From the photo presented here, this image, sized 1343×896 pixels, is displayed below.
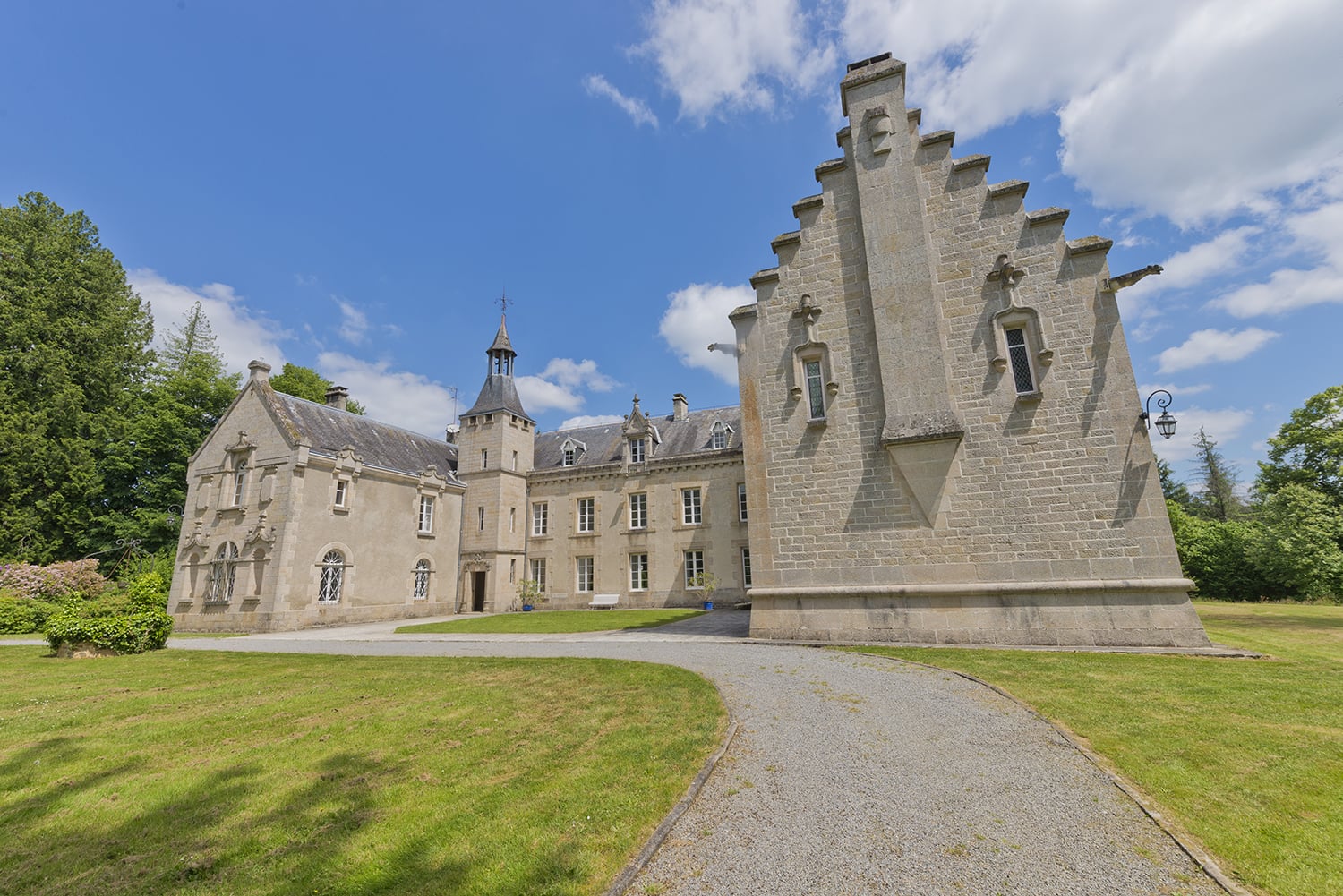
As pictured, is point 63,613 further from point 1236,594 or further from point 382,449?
point 1236,594

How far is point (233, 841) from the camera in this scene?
12.8 ft

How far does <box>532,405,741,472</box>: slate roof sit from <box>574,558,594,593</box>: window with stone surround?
5.23 metres

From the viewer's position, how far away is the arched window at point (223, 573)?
23.8m

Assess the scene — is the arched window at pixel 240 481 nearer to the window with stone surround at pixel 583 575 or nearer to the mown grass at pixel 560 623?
the mown grass at pixel 560 623

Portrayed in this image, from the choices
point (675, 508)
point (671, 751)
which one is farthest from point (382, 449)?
point (671, 751)

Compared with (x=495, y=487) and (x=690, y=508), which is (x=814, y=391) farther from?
(x=495, y=487)

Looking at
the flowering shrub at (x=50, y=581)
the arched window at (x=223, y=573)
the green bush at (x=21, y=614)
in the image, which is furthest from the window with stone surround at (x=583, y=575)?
the flowering shrub at (x=50, y=581)

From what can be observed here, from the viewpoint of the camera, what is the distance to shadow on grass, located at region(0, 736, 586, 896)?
131 inches

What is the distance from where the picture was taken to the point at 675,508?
1166 inches

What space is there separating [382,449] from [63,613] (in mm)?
15726

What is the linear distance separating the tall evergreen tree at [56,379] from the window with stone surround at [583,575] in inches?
940

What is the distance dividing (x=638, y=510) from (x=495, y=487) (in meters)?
8.02

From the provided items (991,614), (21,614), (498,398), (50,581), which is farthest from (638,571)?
(50,581)

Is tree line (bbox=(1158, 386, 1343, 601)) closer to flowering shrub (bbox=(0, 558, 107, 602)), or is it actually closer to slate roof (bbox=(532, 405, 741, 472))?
slate roof (bbox=(532, 405, 741, 472))
